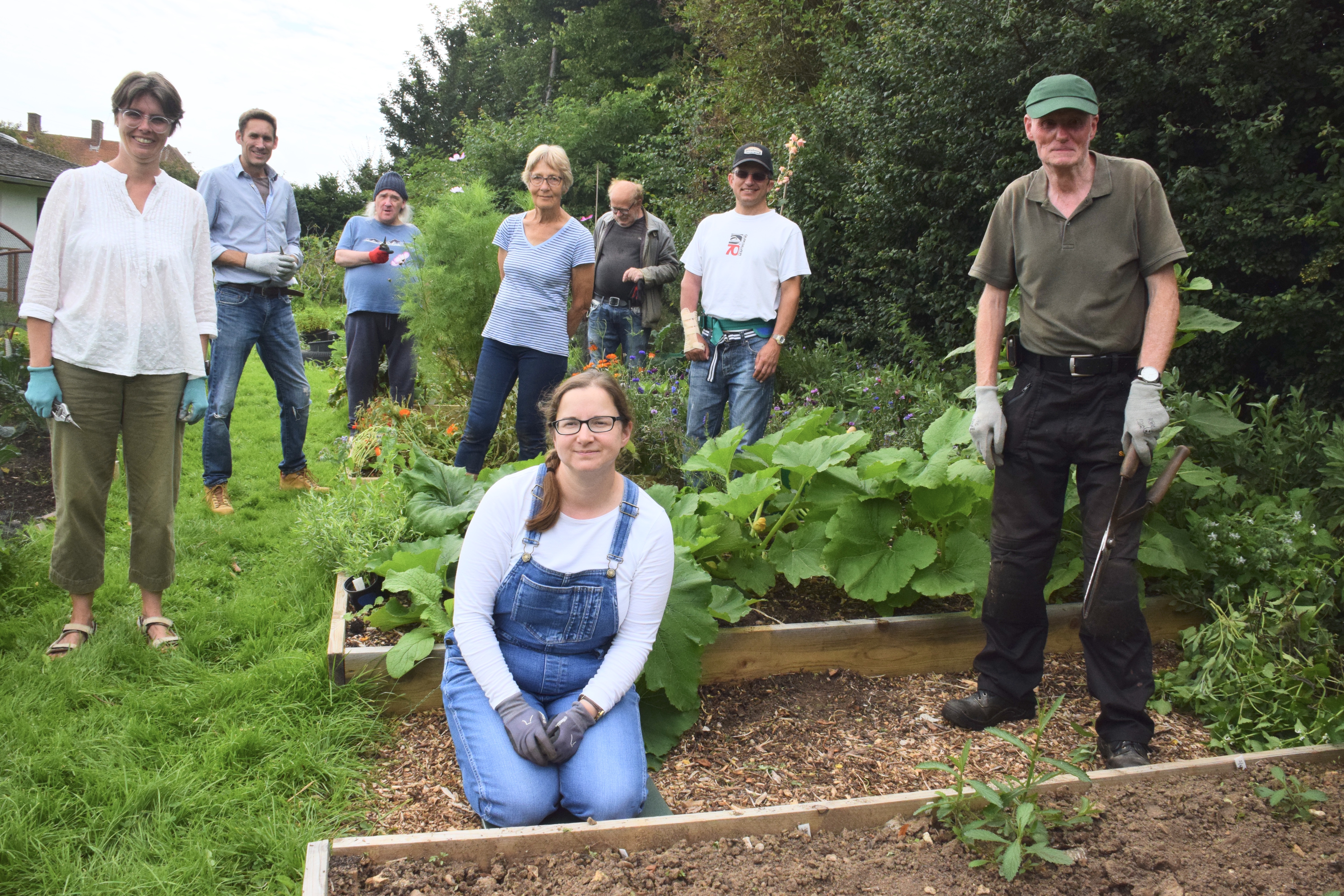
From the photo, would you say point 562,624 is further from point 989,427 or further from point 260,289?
point 260,289

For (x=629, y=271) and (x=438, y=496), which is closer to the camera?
(x=438, y=496)

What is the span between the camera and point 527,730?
7.14 ft

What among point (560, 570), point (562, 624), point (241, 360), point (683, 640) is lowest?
point (683, 640)

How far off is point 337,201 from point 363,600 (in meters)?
25.1

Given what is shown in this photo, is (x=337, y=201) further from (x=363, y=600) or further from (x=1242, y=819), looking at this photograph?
(x=1242, y=819)

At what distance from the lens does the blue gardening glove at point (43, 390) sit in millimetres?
2752

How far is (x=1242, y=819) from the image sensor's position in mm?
2129

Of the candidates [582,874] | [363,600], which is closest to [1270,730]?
[582,874]

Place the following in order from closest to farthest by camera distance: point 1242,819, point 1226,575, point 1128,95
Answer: point 1242,819 < point 1226,575 < point 1128,95

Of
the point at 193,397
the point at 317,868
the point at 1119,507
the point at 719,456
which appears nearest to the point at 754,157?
the point at 719,456

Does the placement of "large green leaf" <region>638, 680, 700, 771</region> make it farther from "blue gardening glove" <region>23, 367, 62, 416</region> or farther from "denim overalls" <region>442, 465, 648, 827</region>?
"blue gardening glove" <region>23, 367, 62, 416</region>

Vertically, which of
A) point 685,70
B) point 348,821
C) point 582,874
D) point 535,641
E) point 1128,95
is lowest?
point 348,821

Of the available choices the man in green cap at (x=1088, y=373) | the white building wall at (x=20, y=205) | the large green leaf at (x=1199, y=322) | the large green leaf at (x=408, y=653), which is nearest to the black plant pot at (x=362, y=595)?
the large green leaf at (x=408, y=653)

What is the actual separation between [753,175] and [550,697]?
2553 mm
